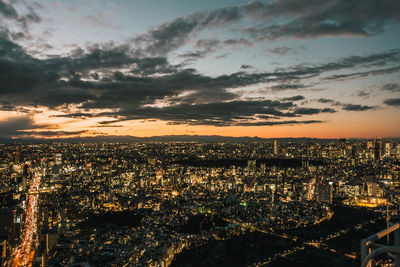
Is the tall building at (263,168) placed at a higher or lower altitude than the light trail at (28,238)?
higher

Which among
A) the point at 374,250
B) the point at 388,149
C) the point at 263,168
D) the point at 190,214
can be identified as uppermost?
the point at 374,250

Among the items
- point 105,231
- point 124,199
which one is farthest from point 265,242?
point 124,199

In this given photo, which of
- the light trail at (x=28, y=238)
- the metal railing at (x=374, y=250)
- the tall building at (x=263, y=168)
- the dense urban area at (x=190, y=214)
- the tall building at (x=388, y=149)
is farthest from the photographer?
the tall building at (x=388, y=149)

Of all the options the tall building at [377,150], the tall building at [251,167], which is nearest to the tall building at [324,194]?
the tall building at [251,167]

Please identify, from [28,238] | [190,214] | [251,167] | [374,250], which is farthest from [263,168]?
[374,250]

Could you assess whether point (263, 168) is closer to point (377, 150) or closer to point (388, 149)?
point (377, 150)

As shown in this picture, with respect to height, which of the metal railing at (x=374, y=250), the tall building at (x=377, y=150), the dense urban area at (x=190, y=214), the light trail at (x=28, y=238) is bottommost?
the light trail at (x=28, y=238)

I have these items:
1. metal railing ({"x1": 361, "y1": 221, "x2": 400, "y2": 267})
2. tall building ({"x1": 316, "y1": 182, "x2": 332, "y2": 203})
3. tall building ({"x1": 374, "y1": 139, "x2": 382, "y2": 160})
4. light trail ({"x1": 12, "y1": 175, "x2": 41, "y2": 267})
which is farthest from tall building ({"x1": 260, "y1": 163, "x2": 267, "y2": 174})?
metal railing ({"x1": 361, "y1": 221, "x2": 400, "y2": 267})

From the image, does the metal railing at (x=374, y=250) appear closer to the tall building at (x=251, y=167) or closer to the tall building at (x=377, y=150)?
the tall building at (x=251, y=167)
